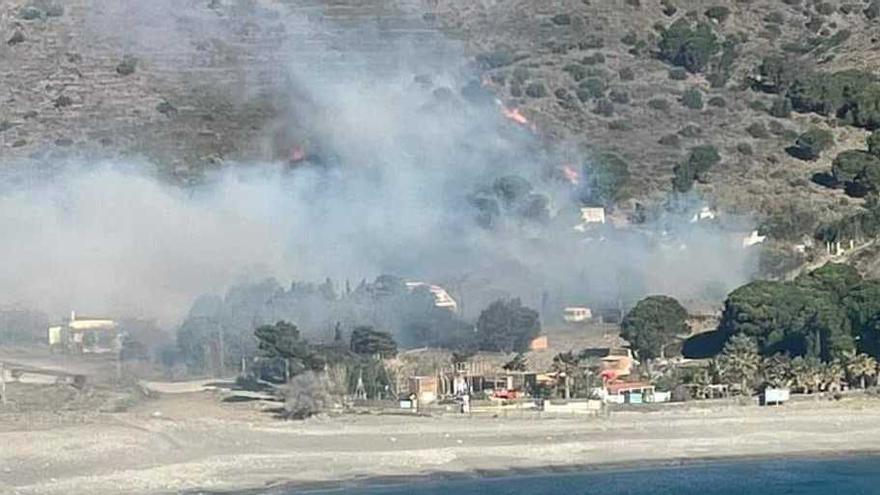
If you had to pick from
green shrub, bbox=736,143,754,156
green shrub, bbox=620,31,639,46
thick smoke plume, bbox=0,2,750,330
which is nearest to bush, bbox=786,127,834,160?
green shrub, bbox=736,143,754,156

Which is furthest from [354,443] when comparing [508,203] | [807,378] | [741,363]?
[508,203]

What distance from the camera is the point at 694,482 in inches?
2211

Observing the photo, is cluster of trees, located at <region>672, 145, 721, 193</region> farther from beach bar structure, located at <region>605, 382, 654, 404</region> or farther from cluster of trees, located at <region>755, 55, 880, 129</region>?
beach bar structure, located at <region>605, 382, 654, 404</region>

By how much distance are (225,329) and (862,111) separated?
1471 inches

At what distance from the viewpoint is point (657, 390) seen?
67.0 m

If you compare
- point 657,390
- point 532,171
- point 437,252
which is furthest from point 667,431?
point 532,171

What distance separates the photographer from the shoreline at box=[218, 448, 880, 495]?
55281 mm

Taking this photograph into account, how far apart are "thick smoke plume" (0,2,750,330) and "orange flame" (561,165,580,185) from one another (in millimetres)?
528

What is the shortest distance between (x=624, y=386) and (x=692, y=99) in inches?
1698

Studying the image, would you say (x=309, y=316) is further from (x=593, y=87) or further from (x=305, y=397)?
(x=593, y=87)

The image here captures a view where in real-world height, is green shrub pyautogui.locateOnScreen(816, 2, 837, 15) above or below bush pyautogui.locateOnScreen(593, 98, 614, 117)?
above

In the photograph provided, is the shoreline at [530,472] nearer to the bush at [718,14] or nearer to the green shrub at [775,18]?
the bush at [718,14]

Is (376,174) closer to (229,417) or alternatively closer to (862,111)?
(862,111)

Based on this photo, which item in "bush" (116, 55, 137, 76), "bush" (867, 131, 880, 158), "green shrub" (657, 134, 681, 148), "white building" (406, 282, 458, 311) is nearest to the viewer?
"white building" (406, 282, 458, 311)
